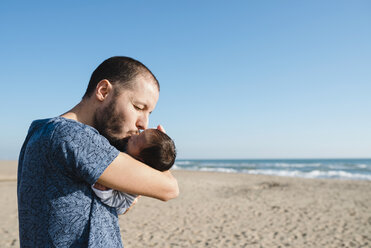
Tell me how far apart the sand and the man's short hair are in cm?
558

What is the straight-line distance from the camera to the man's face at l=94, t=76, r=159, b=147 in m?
1.30

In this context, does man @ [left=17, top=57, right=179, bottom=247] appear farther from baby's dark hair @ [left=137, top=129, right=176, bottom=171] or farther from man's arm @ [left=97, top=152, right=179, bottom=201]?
baby's dark hair @ [left=137, top=129, right=176, bottom=171]

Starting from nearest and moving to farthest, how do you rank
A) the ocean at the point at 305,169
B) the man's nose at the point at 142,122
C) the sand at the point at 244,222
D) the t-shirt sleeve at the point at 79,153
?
the t-shirt sleeve at the point at 79,153, the man's nose at the point at 142,122, the sand at the point at 244,222, the ocean at the point at 305,169

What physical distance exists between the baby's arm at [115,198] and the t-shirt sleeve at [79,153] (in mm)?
71

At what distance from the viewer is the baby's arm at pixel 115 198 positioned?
110cm

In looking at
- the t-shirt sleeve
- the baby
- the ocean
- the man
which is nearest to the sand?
the baby

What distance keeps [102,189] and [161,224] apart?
7286 mm

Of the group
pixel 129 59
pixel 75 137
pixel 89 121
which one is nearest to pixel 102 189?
pixel 75 137

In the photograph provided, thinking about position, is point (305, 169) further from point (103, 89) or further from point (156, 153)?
point (103, 89)

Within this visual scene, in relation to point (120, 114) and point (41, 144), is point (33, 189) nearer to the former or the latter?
point (41, 144)

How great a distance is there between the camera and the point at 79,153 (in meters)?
1.02

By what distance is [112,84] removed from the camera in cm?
132

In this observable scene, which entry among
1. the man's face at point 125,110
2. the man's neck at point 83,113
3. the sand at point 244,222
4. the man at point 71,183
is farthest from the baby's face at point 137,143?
the sand at point 244,222

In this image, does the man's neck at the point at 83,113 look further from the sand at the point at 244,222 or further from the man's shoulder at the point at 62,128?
the sand at the point at 244,222
